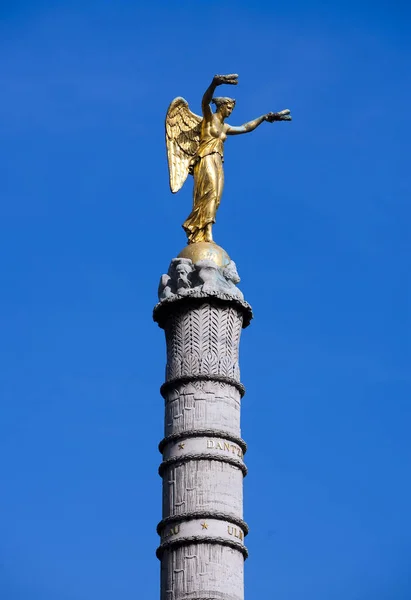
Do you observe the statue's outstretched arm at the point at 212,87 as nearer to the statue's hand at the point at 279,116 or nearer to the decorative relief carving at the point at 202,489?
the statue's hand at the point at 279,116

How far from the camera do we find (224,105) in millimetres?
35781

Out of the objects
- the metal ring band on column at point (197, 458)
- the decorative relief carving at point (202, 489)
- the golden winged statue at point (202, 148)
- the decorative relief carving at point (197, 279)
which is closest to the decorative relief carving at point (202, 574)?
the decorative relief carving at point (202, 489)

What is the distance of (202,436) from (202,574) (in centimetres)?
269

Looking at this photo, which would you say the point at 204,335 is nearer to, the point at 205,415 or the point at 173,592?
the point at 205,415

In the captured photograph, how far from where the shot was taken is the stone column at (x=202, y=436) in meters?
31.2

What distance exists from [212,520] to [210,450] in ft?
4.51

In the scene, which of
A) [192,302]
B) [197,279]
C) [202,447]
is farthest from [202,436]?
[197,279]

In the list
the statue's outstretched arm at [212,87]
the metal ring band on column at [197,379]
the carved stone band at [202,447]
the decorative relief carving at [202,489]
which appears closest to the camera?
the decorative relief carving at [202,489]

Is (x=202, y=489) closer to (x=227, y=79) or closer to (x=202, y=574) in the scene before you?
Answer: (x=202, y=574)

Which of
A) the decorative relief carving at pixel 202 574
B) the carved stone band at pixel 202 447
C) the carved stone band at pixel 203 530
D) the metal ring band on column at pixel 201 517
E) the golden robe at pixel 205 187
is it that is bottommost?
the decorative relief carving at pixel 202 574

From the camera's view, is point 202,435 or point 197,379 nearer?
point 202,435

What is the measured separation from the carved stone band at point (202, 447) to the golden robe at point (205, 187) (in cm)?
478

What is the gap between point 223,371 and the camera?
108 ft

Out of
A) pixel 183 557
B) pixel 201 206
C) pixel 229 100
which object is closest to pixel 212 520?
pixel 183 557
